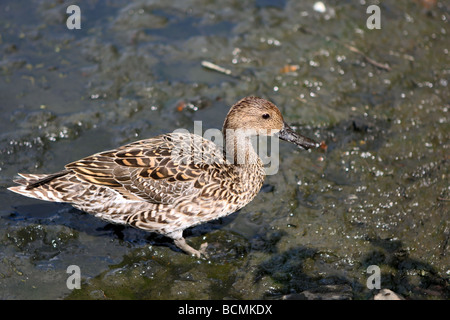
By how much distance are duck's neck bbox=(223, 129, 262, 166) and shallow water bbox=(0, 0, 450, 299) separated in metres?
0.67

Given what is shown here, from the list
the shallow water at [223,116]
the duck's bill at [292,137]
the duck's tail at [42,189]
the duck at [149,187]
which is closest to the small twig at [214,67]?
the shallow water at [223,116]

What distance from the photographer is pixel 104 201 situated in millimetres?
5270

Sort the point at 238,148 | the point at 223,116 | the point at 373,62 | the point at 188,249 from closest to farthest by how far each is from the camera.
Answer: the point at 188,249 < the point at 238,148 < the point at 223,116 < the point at 373,62

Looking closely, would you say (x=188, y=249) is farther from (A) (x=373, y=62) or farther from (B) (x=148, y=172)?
(A) (x=373, y=62)

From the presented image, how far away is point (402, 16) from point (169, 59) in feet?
13.0

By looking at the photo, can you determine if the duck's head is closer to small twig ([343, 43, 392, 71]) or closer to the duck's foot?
the duck's foot

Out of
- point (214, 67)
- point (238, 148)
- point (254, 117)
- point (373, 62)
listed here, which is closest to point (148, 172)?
point (238, 148)

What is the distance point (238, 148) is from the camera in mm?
5711

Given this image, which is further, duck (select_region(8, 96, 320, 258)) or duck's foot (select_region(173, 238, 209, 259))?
duck's foot (select_region(173, 238, 209, 259))

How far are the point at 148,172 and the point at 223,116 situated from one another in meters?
2.21

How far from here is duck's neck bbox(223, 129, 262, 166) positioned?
5688 millimetres

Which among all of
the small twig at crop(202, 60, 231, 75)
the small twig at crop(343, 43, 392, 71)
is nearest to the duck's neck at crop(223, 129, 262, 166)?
the small twig at crop(202, 60, 231, 75)

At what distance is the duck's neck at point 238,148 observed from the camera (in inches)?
224

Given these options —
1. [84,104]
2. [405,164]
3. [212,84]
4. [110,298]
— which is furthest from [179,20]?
[110,298]
